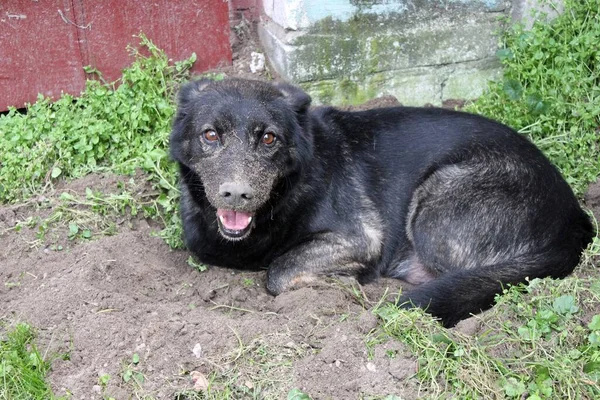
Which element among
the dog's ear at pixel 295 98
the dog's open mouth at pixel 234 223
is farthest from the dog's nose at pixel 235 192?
the dog's ear at pixel 295 98

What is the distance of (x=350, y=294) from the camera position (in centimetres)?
464

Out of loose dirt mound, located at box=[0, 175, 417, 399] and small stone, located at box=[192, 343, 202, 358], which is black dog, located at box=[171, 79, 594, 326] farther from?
small stone, located at box=[192, 343, 202, 358]

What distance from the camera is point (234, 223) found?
4.67 metres

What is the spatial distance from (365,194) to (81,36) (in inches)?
121

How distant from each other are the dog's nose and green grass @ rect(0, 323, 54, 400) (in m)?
1.35

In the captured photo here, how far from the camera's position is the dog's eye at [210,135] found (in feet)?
15.0

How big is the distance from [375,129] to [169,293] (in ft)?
6.42

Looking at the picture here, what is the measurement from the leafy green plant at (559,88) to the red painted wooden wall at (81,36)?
8.95 feet

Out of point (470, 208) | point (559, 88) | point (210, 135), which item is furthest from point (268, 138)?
point (559, 88)

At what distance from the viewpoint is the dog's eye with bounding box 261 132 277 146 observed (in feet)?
15.1

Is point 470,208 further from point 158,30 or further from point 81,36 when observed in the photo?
point 81,36

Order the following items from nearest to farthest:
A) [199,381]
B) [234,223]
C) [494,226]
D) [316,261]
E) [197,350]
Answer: [199,381]
[197,350]
[234,223]
[494,226]
[316,261]

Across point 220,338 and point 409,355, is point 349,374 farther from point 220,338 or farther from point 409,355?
point 220,338

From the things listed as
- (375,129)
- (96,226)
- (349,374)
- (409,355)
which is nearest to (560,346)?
(409,355)
